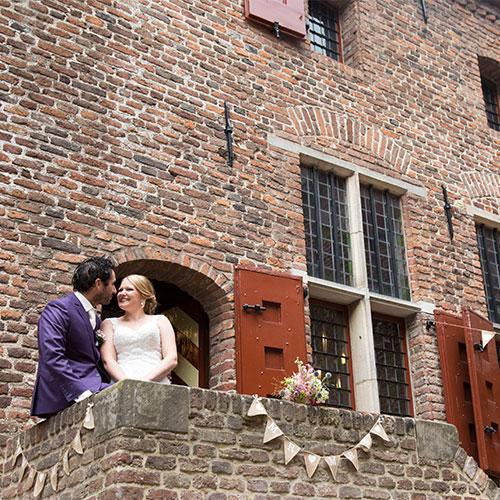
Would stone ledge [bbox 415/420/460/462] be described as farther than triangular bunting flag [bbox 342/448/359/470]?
Yes

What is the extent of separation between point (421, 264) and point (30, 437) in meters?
5.19

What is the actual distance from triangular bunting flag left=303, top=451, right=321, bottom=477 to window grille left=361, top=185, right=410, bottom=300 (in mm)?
3634

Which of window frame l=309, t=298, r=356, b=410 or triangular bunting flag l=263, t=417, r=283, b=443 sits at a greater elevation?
window frame l=309, t=298, r=356, b=410

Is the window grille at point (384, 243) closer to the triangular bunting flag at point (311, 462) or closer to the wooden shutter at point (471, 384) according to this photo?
the wooden shutter at point (471, 384)

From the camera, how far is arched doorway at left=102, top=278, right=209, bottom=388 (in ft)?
25.7

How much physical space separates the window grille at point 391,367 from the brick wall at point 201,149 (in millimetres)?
167

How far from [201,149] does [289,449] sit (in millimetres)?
3617

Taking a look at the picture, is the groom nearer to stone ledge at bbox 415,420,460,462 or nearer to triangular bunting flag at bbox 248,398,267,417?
triangular bunting flag at bbox 248,398,267,417

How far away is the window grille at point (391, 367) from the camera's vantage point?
340 inches

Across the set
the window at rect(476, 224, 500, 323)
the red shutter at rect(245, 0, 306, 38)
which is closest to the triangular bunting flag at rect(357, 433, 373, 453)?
the window at rect(476, 224, 500, 323)

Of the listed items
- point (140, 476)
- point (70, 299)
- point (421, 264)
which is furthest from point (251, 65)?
point (140, 476)

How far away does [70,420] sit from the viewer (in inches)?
208

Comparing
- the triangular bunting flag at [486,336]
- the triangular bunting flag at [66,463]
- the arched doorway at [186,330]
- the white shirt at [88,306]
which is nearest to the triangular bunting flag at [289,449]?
the triangular bunting flag at [66,463]

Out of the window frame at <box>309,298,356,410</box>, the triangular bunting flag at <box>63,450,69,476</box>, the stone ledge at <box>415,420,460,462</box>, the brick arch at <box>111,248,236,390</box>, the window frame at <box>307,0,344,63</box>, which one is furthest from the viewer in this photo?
the window frame at <box>307,0,344,63</box>
